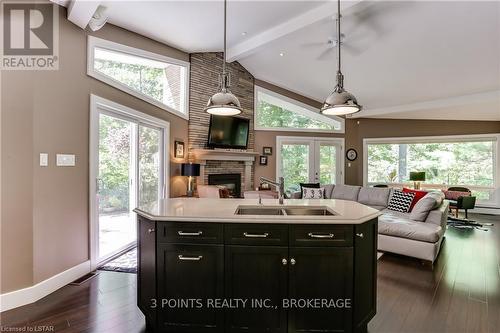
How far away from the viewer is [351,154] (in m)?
8.26

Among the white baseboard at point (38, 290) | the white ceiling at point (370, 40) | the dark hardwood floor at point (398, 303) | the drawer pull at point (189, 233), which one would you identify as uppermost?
the white ceiling at point (370, 40)

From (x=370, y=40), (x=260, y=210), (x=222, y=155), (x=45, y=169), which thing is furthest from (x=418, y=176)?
(x=45, y=169)

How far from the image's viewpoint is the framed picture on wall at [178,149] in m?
5.25

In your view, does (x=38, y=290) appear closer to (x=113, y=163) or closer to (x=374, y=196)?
(x=113, y=163)

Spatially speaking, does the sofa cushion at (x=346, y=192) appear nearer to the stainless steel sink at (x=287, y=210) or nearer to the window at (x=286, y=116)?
the window at (x=286, y=116)

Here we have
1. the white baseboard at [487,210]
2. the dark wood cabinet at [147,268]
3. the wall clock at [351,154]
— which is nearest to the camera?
the dark wood cabinet at [147,268]

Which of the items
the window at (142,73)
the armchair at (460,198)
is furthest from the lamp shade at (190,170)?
the armchair at (460,198)

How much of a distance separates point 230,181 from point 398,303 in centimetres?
463

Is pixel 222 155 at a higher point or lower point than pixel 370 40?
lower

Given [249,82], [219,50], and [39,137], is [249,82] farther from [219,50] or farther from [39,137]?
[39,137]

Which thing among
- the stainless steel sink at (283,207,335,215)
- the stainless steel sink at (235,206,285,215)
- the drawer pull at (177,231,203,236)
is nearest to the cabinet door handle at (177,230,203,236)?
the drawer pull at (177,231,203,236)

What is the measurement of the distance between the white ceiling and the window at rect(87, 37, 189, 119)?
369 mm

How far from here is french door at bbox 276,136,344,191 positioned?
783 cm

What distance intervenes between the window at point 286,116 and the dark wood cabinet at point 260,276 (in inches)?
230
